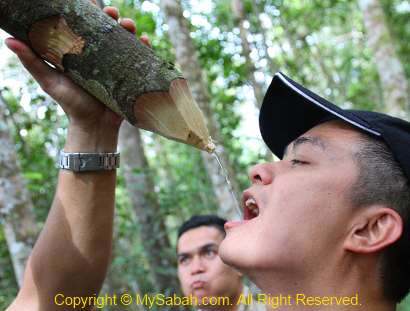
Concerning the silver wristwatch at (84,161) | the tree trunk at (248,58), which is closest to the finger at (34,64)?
the silver wristwatch at (84,161)

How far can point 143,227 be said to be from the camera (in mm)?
7664

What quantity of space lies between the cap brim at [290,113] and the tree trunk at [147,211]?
5064 mm

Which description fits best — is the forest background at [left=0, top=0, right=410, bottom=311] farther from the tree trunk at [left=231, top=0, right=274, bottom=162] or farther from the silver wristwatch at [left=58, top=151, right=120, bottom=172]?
the silver wristwatch at [left=58, top=151, right=120, bottom=172]

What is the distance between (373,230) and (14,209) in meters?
3.74

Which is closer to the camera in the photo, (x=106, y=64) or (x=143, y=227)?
(x=106, y=64)

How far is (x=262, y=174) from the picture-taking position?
185 centimetres

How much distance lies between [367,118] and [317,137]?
20cm

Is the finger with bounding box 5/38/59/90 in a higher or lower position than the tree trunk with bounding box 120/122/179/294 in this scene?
higher

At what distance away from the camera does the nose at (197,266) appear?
368 cm

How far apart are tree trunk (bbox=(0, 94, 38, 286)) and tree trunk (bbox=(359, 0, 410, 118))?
442cm

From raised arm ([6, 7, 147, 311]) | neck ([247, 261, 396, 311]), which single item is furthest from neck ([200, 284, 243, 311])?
neck ([247, 261, 396, 311])

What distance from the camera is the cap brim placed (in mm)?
1797

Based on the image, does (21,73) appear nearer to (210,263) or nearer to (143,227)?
(210,263)

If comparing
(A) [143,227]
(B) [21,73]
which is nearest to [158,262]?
(A) [143,227]
